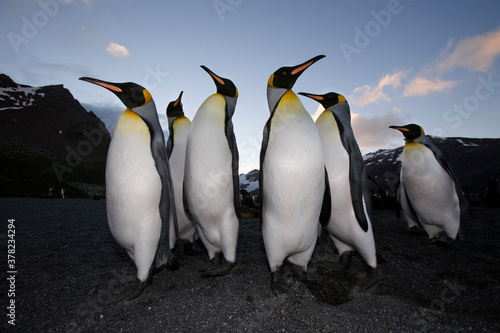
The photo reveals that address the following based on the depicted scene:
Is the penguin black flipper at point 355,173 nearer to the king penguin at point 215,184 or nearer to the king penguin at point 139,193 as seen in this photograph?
the king penguin at point 215,184

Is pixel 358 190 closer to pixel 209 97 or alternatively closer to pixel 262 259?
pixel 262 259

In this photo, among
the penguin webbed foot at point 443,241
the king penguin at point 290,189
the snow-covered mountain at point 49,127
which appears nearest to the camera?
the king penguin at point 290,189

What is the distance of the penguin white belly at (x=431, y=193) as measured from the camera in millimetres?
3920

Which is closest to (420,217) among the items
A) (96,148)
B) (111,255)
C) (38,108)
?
(111,255)

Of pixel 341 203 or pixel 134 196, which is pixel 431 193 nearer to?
pixel 341 203

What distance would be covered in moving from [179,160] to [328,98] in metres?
2.12

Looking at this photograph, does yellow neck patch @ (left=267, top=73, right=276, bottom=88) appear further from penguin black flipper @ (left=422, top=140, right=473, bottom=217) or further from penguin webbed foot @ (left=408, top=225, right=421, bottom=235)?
penguin webbed foot @ (left=408, top=225, right=421, bottom=235)

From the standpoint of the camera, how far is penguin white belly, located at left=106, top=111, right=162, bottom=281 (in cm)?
229

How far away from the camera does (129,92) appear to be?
264 cm

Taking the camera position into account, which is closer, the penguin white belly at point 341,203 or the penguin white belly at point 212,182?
the penguin white belly at point 341,203

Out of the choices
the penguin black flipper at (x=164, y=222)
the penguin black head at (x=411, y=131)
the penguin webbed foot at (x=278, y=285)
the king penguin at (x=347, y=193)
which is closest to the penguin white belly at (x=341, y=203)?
the king penguin at (x=347, y=193)

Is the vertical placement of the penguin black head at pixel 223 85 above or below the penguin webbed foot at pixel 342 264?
above

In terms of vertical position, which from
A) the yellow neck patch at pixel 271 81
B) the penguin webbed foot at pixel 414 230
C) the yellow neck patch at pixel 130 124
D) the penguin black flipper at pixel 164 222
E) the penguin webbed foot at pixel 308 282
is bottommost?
the penguin webbed foot at pixel 414 230

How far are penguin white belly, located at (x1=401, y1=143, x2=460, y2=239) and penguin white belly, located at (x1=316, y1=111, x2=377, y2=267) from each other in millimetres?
2121
